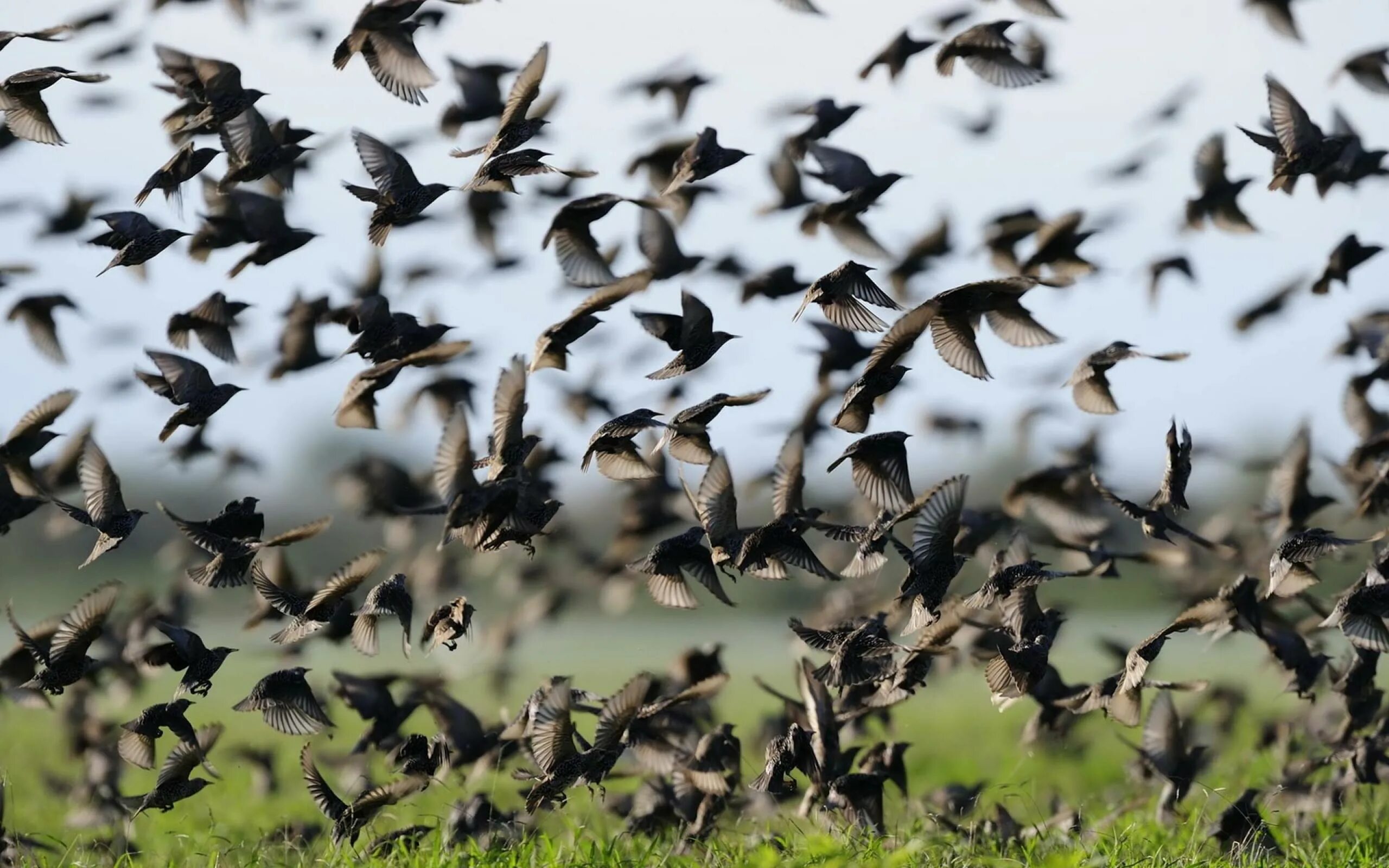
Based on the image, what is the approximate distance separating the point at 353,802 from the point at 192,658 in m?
0.78

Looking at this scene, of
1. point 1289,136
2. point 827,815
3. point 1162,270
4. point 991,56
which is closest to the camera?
point 827,815

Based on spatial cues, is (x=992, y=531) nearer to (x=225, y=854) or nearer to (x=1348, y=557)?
(x=1348, y=557)

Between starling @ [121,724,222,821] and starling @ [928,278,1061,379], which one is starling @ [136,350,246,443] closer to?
starling @ [121,724,222,821]

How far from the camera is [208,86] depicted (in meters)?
5.59

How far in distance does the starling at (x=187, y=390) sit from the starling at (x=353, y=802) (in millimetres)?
1349

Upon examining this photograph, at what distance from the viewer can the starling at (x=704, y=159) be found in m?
5.80

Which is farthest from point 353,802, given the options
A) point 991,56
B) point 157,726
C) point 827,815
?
point 991,56

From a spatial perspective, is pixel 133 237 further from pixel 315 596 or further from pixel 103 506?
pixel 315 596

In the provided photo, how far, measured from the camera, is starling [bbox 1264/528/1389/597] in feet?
17.1

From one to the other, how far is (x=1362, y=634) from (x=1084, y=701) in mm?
1027

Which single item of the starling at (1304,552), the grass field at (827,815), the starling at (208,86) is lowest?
the grass field at (827,815)

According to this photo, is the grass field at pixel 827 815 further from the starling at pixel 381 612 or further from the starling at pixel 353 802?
the starling at pixel 381 612

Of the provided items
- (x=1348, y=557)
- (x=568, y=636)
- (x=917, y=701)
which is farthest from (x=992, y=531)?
(x=568, y=636)

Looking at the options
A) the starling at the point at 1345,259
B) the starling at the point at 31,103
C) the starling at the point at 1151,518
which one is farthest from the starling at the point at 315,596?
the starling at the point at 1345,259
